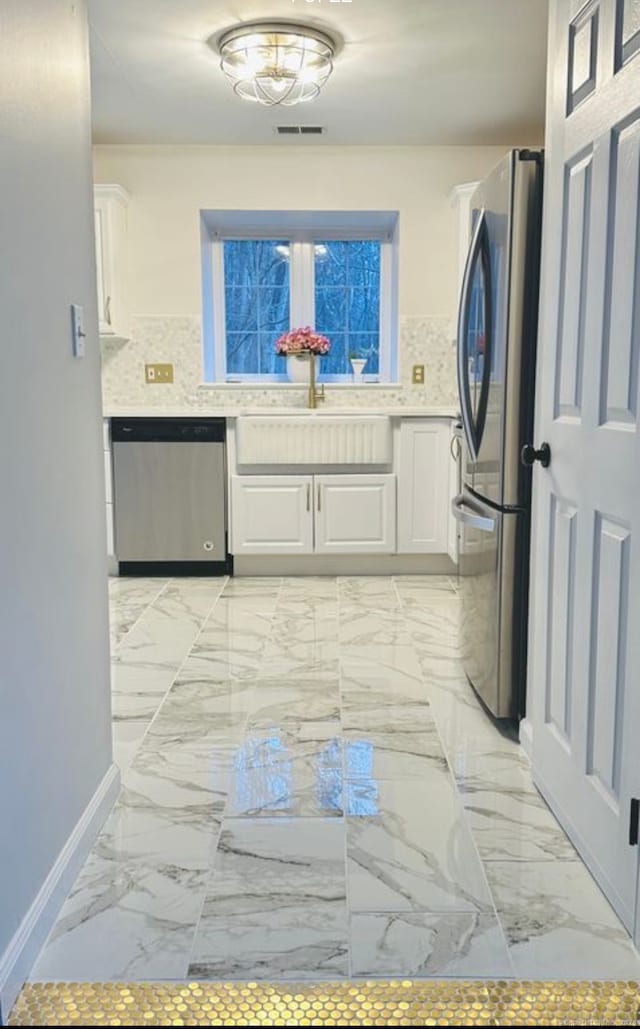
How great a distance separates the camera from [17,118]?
139 cm

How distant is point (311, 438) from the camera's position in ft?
14.3

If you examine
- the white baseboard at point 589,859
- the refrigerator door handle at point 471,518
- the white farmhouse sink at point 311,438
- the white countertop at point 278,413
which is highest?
the white countertop at point 278,413

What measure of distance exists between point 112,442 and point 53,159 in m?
→ 2.85

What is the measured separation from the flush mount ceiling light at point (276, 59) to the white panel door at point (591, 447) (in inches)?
59.6

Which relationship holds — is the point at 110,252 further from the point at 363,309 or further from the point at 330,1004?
the point at 330,1004

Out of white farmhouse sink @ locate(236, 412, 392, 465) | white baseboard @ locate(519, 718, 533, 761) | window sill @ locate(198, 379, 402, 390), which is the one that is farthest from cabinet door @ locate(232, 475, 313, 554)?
white baseboard @ locate(519, 718, 533, 761)

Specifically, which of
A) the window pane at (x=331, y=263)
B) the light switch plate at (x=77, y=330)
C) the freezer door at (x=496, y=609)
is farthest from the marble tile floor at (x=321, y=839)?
the window pane at (x=331, y=263)

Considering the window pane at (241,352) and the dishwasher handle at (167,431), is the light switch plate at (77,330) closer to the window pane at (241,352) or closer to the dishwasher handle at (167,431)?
the dishwasher handle at (167,431)

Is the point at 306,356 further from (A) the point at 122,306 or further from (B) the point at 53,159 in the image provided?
(B) the point at 53,159

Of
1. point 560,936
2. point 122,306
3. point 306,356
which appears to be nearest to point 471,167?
point 306,356

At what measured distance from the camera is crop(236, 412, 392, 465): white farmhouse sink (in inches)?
171

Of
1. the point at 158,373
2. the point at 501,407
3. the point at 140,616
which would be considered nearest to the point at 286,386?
the point at 158,373

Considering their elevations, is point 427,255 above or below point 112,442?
above

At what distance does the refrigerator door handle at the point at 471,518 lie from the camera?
2430mm
